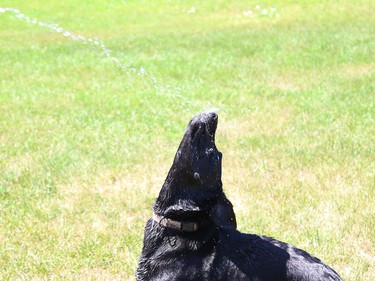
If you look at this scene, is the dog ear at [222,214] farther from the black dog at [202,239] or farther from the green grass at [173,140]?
the green grass at [173,140]

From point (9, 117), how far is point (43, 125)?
102cm

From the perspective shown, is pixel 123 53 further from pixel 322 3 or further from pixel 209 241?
pixel 209 241

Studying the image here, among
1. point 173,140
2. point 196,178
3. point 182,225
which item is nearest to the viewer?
point 196,178

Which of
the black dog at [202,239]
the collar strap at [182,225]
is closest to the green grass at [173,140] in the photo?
the black dog at [202,239]

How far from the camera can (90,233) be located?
20.8 feet

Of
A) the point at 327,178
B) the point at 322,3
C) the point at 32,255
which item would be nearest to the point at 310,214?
the point at 327,178

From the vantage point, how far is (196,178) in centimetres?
353

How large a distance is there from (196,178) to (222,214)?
349 millimetres

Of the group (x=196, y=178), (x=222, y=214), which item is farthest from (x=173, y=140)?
(x=196, y=178)

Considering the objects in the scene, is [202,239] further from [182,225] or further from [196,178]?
[196,178]

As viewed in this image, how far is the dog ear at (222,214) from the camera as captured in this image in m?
3.59

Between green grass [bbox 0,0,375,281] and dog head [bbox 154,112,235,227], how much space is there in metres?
2.07

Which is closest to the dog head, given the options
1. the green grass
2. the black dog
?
the black dog

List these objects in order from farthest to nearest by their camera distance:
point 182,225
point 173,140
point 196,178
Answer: point 173,140, point 182,225, point 196,178
